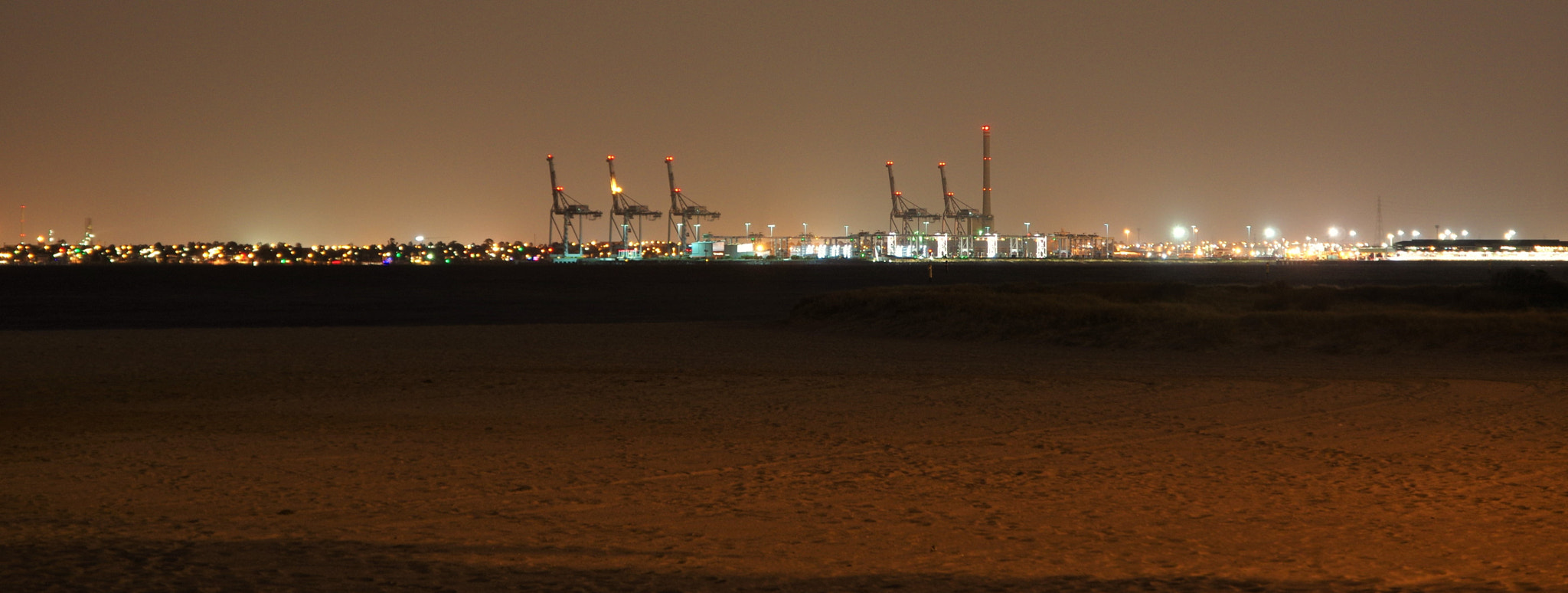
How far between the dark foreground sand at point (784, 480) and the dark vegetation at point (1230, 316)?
2887 millimetres

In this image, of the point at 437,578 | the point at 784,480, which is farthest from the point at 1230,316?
the point at 437,578

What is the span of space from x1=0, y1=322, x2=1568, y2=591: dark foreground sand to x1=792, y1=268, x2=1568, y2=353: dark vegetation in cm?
289

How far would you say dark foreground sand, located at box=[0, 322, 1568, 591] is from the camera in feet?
15.4

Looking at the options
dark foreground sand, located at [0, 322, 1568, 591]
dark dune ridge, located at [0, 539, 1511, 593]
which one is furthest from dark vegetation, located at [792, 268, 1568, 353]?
dark dune ridge, located at [0, 539, 1511, 593]

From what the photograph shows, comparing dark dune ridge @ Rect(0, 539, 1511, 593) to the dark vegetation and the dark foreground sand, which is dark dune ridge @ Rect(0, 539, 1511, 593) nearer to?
the dark foreground sand

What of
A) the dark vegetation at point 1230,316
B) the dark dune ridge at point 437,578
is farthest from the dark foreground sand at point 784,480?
the dark vegetation at point 1230,316

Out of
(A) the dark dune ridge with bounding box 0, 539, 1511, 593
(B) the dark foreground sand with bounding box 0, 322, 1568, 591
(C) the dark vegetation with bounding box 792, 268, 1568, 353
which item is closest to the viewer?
(A) the dark dune ridge with bounding box 0, 539, 1511, 593

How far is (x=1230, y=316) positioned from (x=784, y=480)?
12574 mm

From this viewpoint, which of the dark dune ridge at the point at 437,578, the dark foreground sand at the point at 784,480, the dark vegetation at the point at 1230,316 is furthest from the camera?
the dark vegetation at the point at 1230,316

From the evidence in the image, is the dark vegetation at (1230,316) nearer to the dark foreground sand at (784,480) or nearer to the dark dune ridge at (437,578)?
the dark foreground sand at (784,480)

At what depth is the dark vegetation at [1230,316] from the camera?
51.2 ft

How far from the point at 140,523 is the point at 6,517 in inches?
25.1

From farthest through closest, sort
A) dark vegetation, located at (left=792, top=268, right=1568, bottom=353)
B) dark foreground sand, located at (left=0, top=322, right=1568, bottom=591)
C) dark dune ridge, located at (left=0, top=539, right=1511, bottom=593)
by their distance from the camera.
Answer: dark vegetation, located at (left=792, top=268, right=1568, bottom=353) → dark foreground sand, located at (left=0, top=322, right=1568, bottom=591) → dark dune ridge, located at (left=0, top=539, right=1511, bottom=593)

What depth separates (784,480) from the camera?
6621 millimetres
